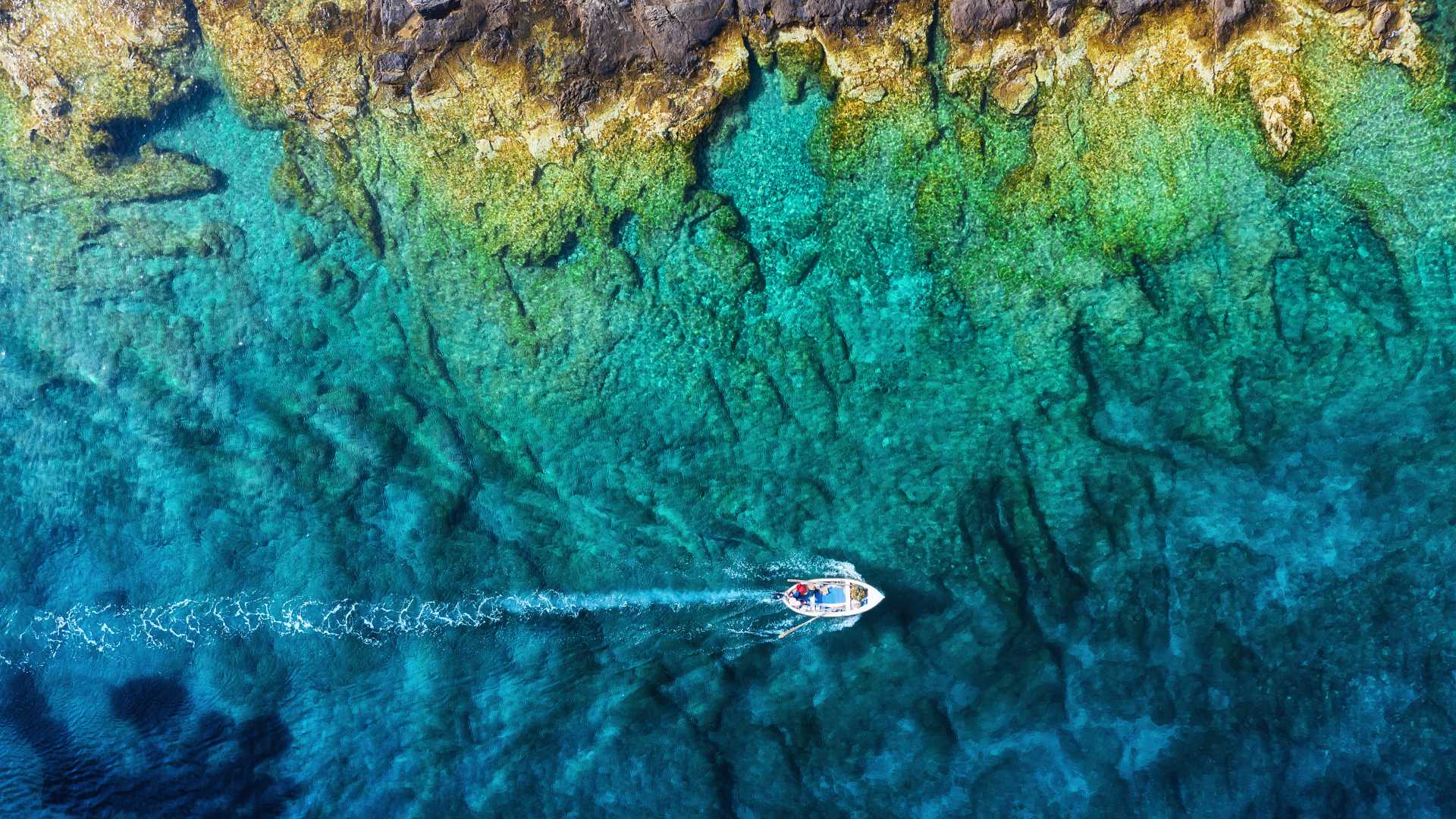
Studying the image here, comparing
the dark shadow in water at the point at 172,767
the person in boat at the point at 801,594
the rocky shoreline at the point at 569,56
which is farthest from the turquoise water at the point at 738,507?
the rocky shoreline at the point at 569,56

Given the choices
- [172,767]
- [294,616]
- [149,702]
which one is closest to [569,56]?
[294,616]

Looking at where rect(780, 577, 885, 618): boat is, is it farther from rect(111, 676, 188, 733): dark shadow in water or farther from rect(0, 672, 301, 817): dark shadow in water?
rect(111, 676, 188, 733): dark shadow in water

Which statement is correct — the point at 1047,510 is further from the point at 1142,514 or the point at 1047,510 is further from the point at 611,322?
the point at 611,322

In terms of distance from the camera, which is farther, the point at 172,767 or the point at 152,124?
the point at 152,124

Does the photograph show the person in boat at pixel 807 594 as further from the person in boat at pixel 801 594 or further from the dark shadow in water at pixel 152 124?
the dark shadow in water at pixel 152 124

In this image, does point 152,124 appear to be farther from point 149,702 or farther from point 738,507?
point 738,507

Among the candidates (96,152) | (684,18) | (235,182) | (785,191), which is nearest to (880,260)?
(785,191)
